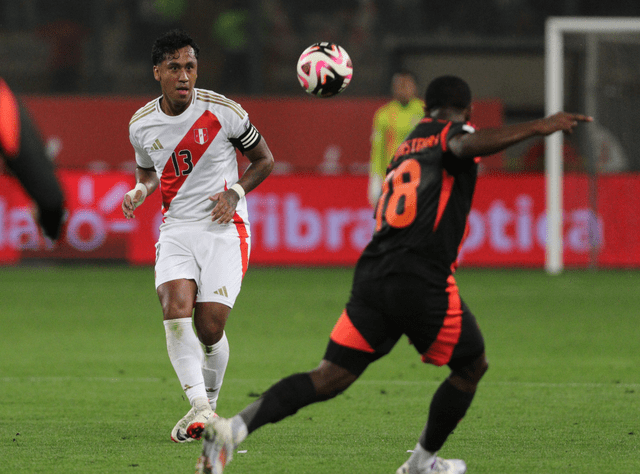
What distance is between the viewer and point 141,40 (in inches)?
818

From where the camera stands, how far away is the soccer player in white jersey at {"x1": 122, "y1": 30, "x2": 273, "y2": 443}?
5.76 m

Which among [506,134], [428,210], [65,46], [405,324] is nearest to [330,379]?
[405,324]

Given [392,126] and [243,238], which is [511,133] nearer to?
[243,238]

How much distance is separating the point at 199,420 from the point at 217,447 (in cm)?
111

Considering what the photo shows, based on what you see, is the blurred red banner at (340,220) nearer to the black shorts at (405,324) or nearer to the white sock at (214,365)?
the white sock at (214,365)

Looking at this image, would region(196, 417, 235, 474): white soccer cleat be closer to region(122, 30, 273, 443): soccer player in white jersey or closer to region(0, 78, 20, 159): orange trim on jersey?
region(122, 30, 273, 443): soccer player in white jersey

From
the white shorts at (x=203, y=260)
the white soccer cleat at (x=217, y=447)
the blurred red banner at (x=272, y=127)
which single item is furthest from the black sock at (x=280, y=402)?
the blurred red banner at (x=272, y=127)

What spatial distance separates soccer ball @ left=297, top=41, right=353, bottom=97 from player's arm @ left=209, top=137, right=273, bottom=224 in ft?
1.46

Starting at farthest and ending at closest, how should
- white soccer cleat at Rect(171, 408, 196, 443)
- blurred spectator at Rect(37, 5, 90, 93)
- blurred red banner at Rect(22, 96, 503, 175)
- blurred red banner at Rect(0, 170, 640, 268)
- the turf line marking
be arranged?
blurred spectator at Rect(37, 5, 90, 93)
blurred red banner at Rect(22, 96, 503, 175)
blurred red banner at Rect(0, 170, 640, 268)
the turf line marking
white soccer cleat at Rect(171, 408, 196, 443)

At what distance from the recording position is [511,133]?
4.34 m

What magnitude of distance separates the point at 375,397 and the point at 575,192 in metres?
9.65

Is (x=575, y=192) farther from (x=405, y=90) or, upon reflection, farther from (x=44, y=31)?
(x=44, y=31)

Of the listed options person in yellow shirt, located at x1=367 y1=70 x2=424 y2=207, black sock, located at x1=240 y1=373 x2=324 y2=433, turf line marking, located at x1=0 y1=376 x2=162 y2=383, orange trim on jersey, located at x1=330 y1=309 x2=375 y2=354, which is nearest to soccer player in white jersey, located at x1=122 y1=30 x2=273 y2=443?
black sock, located at x1=240 y1=373 x2=324 y2=433

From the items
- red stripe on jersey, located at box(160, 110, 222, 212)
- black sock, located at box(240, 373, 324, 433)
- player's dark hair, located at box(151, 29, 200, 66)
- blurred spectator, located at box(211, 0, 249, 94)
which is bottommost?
black sock, located at box(240, 373, 324, 433)
